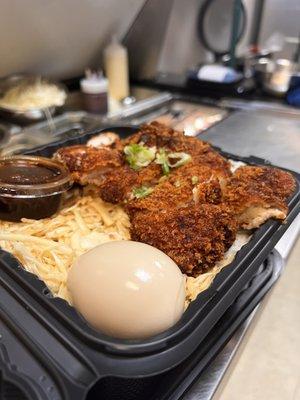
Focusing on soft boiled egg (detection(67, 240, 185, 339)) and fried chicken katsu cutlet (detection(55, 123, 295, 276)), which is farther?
fried chicken katsu cutlet (detection(55, 123, 295, 276))

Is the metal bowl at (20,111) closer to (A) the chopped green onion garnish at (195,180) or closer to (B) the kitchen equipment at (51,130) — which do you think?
(B) the kitchen equipment at (51,130)

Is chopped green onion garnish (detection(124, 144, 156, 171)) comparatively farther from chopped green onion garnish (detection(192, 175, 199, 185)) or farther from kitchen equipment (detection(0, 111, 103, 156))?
kitchen equipment (detection(0, 111, 103, 156))

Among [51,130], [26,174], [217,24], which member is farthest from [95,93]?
[217,24]

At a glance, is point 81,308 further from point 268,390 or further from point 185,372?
point 268,390

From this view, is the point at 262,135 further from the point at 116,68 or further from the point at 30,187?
the point at 30,187

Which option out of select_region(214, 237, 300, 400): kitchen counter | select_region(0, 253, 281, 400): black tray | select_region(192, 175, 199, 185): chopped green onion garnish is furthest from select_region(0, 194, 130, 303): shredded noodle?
select_region(214, 237, 300, 400): kitchen counter

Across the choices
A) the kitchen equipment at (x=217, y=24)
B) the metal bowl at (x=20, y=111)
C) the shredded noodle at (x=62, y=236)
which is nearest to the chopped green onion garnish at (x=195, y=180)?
the shredded noodle at (x=62, y=236)
